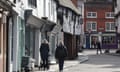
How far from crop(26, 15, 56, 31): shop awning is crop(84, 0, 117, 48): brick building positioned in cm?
6175

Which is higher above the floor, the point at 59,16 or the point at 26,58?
the point at 59,16

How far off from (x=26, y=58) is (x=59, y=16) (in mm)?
17724

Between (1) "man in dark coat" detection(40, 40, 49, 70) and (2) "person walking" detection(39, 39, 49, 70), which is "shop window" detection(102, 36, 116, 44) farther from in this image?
(1) "man in dark coat" detection(40, 40, 49, 70)

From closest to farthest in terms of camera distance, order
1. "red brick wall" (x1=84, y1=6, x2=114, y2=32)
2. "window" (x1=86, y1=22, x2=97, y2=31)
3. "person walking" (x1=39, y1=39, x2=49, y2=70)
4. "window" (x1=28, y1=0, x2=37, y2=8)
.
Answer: "person walking" (x1=39, y1=39, x2=49, y2=70) < "window" (x1=28, y1=0, x2=37, y2=8) < "window" (x1=86, y1=22, x2=97, y2=31) < "red brick wall" (x1=84, y1=6, x2=114, y2=32)

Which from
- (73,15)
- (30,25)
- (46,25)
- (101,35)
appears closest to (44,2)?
(46,25)

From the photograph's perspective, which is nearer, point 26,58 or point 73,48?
point 26,58

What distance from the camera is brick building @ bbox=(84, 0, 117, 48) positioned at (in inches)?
3871

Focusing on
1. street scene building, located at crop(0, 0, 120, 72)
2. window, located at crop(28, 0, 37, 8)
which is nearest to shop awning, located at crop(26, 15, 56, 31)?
street scene building, located at crop(0, 0, 120, 72)

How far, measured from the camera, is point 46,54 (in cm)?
2909

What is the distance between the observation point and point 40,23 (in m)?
31.6

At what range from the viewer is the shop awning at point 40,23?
28.6 m

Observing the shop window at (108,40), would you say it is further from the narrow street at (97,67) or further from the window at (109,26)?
the narrow street at (97,67)

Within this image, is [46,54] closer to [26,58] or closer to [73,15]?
[26,58]

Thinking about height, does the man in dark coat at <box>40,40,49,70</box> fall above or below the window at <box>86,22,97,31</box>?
below
